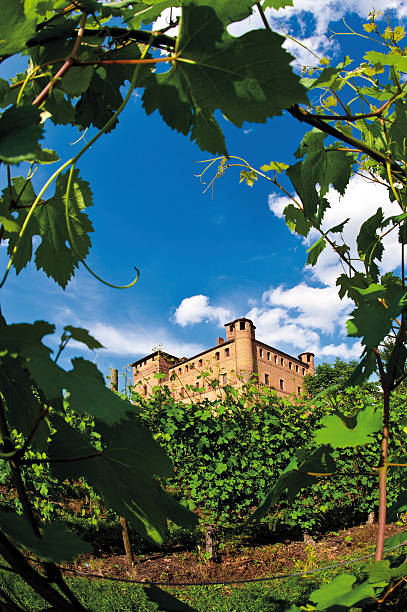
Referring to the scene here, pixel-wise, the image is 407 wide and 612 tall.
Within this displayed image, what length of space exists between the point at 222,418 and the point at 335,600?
288 inches

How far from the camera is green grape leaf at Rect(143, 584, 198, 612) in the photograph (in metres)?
0.60

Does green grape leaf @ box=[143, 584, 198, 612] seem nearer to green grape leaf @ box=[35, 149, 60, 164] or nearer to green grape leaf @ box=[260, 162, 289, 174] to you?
green grape leaf @ box=[35, 149, 60, 164]

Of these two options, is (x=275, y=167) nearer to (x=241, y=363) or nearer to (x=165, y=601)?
(x=165, y=601)

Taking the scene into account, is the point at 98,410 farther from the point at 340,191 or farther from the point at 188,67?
the point at 340,191

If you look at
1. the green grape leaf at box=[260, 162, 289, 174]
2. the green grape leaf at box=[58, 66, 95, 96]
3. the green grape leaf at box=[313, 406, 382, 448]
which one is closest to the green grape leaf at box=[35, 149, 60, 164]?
the green grape leaf at box=[58, 66, 95, 96]

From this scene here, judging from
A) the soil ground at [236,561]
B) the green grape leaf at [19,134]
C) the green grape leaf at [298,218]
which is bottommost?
the soil ground at [236,561]

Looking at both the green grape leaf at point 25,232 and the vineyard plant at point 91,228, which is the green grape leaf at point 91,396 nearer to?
the vineyard plant at point 91,228

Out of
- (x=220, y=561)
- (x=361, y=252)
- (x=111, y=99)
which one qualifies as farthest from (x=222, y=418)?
(x=111, y=99)

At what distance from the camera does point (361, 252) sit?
119 centimetres

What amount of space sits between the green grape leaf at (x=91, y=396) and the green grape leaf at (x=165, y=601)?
364mm

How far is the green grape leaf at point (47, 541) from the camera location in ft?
1.22

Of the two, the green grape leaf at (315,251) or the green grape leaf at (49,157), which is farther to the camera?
the green grape leaf at (315,251)

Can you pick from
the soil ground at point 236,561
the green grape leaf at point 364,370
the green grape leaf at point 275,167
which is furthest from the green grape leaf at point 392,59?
the soil ground at point 236,561

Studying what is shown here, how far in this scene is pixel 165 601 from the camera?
62cm
